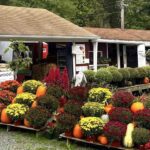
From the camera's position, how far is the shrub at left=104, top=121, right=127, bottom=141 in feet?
30.9

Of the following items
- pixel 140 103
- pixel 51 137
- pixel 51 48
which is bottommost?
pixel 51 137

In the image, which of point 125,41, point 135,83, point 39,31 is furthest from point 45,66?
point 125,41

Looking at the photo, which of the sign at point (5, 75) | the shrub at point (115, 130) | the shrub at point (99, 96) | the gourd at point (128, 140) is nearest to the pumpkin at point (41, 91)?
the shrub at point (99, 96)

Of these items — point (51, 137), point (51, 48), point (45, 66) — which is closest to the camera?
point (51, 137)

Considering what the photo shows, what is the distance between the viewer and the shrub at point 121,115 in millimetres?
9914

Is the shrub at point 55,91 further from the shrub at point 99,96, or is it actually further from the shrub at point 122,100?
the shrub at point 122,100

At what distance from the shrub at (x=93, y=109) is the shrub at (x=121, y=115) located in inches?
20.0

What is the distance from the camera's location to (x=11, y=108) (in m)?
11.8

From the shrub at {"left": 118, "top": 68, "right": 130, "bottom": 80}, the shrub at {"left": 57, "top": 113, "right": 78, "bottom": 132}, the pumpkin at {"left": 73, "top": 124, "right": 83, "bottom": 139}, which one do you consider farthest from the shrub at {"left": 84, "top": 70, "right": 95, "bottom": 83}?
Answer: the pumpkin at {"left": 73, "top": 124, "right": 83, "bottom": 139}

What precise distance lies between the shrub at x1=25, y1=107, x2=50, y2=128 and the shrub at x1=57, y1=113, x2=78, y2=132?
26.0 inches

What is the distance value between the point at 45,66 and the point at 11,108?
1002 cm

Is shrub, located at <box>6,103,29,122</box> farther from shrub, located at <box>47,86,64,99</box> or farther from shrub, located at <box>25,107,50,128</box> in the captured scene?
shrub, located at <box>47,86,64,99</box>

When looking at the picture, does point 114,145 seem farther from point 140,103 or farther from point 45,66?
point 45,66

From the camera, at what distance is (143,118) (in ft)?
31.5
